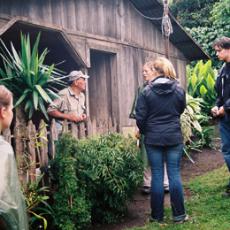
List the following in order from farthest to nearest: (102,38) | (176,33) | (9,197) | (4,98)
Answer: (176,33) < (102,38) < (4,98) < (9,197)

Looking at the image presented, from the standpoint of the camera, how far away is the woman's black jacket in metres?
4.70

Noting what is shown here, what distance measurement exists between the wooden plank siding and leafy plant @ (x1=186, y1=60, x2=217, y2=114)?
9.10 feet

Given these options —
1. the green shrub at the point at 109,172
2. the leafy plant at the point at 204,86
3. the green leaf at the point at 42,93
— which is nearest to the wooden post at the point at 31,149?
the green leaf at the point at 42,93

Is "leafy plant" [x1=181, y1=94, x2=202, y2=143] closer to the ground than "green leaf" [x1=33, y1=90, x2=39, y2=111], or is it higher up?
closer to the ground

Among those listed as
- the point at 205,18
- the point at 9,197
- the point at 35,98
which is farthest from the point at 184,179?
the point at 205,18

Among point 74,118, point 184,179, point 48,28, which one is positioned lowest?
point 184,179

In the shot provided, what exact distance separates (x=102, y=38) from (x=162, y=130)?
4.17m

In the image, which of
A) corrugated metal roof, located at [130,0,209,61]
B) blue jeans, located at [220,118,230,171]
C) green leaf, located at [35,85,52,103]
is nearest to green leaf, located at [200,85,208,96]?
corrugated metal roof, located at [130,0,209,61]

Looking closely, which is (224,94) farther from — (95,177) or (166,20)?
(166,20)

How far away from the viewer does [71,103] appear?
592 cm

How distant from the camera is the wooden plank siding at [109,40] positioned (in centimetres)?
737

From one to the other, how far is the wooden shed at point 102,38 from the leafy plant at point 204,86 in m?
2.05

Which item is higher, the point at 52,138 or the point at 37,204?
the point at 52,138

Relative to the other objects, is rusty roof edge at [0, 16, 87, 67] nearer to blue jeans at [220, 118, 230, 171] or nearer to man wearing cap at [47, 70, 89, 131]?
man wearing cap at [47, 70, 89, 131]
